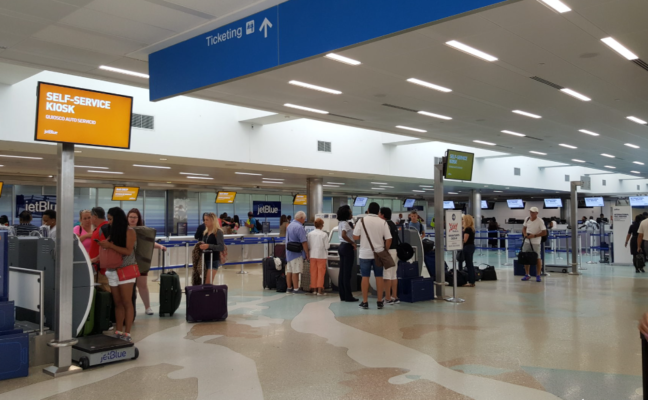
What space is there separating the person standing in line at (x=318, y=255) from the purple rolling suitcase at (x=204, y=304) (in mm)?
2850

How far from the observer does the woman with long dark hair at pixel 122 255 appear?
6.02 m

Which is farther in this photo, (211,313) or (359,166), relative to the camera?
(359,166)

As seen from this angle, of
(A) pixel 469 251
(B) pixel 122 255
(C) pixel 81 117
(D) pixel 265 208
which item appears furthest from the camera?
(D) pixel 265 208

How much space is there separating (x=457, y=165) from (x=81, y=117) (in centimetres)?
710

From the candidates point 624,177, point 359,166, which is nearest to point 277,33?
point 359,166

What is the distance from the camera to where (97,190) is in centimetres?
2531

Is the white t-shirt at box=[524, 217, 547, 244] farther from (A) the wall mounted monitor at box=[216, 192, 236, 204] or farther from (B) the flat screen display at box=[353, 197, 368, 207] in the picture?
(B) the flat screen display at box=[353, 197, 368, 207]

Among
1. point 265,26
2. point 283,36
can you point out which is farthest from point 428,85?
point 283,36

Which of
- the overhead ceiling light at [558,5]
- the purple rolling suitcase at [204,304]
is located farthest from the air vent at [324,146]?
the overhead ceiling light at [558,5]

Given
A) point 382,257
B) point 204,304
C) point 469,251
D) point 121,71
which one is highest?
point 121,71

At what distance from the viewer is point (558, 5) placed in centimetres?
503

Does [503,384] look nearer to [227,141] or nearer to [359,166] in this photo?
[227,141]

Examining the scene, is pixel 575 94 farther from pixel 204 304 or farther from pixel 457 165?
pixel 204 304

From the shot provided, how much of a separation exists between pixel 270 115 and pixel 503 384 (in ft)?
32.1
